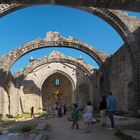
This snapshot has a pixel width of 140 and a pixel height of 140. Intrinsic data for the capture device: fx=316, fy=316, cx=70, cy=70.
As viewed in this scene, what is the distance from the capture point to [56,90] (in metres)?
44.7

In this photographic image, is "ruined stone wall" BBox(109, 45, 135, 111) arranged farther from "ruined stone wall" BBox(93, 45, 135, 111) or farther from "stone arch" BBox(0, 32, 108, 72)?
"stone arch" BBox(0, 32, 108, 72)

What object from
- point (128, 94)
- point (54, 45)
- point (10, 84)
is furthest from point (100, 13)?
point (10, 84)

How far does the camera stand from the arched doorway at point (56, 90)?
145 ft

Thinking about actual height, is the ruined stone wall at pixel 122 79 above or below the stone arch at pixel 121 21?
below

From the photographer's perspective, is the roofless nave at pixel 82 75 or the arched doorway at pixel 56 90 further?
the arched doorway at pixel 56 90

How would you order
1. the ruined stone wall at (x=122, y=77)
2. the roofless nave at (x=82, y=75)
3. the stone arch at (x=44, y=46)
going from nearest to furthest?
the roofless nave at (x=82, y=75)
the ruined stone wall at (x=122, y=77)
the stone arch at (x=44, y=46)

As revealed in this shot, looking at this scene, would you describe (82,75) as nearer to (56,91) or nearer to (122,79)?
(56,91)

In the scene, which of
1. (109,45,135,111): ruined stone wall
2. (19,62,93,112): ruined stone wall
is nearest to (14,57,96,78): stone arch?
(19,62,93,112): ruined stone wall

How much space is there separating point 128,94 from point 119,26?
5.80m

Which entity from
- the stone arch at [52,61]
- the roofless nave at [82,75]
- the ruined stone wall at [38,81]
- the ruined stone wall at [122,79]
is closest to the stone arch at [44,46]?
the roofless nave at [82,75]

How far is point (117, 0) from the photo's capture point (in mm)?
5637

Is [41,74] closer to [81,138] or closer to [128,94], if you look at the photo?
[128,94]

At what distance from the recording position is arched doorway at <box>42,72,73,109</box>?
145ft

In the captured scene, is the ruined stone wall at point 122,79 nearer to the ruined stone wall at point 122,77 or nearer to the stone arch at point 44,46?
the ruined stone wall at point 122,77
